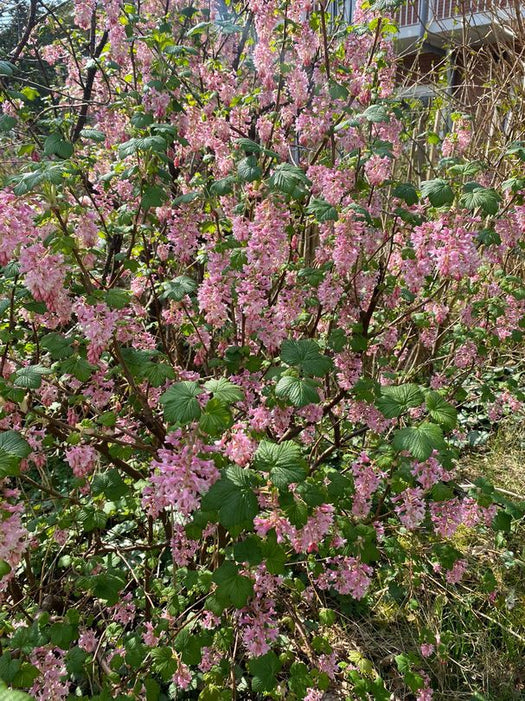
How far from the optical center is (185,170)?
3398mm

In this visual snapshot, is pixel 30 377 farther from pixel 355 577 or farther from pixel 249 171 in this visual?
pixel 355 577

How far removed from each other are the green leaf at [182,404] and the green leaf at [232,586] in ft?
1.95

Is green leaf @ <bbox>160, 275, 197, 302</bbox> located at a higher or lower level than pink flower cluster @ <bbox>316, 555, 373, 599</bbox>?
higher

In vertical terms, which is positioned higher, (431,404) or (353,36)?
(353,36)

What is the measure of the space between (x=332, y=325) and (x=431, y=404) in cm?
91

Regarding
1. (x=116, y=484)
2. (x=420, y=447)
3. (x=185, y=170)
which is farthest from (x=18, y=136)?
(x=420, y=447)

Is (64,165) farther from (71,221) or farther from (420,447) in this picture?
(420,447)

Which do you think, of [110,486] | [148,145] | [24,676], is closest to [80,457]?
[110,486]

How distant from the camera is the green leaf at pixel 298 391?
152cm

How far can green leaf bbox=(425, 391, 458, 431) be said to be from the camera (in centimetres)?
161

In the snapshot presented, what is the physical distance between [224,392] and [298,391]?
0.72ft

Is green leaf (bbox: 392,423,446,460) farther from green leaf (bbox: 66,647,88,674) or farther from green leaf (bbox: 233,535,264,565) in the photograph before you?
green leaf (bbox: 66,647,88,674)

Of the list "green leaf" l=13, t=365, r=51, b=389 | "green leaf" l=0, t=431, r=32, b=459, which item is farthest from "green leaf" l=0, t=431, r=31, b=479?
"green leaf" l=13, t=365, r=51, b=389

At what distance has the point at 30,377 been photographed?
1798 millimetres
